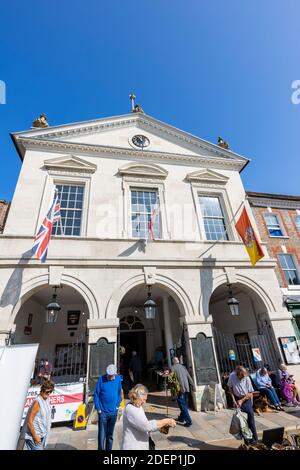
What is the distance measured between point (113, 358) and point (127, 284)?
262 centimetres

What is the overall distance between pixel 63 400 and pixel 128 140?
40.6 ft

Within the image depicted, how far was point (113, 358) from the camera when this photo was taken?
25.6 ft

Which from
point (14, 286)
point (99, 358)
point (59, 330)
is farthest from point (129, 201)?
point (59, 330)

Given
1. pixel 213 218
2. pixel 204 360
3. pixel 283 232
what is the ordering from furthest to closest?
pixel 283 232
pixel 213 218
pixel 204 360

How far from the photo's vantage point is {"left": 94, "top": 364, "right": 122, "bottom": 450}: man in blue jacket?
4840 mm

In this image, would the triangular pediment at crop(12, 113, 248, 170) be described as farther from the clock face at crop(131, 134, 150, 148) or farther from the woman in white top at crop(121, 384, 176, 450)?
the woman in white top at crop(121, 384, 176, 450)

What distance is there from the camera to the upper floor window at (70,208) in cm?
1024

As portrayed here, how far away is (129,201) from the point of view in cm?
1112

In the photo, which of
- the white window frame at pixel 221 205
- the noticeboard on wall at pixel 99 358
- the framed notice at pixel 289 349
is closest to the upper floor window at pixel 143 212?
the white window frame at pixel 221 205

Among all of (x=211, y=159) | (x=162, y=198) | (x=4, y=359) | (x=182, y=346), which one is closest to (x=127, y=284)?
(x=182, y=346)

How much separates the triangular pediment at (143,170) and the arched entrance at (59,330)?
638 cm

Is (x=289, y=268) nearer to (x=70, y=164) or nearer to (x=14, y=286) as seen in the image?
(x=70, y=164)

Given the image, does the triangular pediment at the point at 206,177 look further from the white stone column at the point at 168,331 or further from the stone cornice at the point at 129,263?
the white stone column at the point at 168,331
